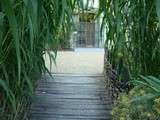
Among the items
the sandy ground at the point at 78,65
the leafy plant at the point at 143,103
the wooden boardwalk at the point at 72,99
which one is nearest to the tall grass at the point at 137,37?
the leafy plant at the point at 143,103

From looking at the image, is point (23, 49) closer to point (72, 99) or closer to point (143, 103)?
point (143, 103)

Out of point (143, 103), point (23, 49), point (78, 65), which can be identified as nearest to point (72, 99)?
point (78, 65)

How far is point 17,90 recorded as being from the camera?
2168 millimetres

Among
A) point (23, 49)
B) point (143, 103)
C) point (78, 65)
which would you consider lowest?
point (78, 65)

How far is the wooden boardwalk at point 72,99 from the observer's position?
13.1 feet

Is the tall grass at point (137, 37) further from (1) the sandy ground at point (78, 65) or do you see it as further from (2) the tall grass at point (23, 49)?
(1) the sandy ground at point (78, 65)

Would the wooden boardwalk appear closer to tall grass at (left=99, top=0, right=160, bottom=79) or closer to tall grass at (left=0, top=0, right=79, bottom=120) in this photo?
tall grass at (left=99, top=0, right=160, bottom=79)

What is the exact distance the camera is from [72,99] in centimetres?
446

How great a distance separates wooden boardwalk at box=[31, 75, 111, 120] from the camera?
3.98m

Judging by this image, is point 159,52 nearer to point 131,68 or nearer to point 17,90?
point 131,68

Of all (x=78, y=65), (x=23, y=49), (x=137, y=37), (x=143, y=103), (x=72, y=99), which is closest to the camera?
(x=23, y=49)

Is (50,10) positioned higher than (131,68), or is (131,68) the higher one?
(50,10)

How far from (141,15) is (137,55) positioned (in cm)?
47

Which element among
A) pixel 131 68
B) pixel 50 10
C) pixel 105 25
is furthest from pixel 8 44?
pixel 131 68
